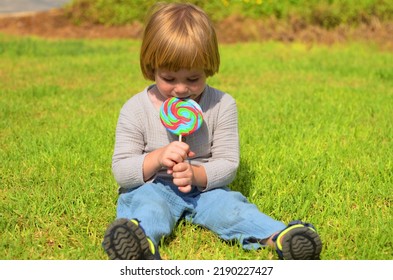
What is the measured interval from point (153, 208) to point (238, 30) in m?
8.37

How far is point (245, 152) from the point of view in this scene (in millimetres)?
4469

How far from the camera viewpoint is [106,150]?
4480 mm

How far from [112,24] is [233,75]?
17.0 feet

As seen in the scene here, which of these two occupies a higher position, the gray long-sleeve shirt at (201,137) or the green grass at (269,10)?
the gray long-sleeve shirt at (201,137)

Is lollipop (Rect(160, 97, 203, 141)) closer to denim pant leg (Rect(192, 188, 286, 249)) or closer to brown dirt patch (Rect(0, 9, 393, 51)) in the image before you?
denim pant leg (Rect(192, 188, 286, 249))

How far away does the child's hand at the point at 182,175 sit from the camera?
2.95 metres

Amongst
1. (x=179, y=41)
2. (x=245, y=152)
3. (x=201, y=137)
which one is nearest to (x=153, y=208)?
(x=201, y=137)

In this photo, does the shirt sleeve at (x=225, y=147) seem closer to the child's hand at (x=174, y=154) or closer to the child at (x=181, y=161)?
the child at (x=181, y=161)

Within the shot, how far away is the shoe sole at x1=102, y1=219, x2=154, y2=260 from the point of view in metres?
2.61

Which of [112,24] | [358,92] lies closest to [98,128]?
[358,92]

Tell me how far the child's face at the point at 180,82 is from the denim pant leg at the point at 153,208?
506 mm

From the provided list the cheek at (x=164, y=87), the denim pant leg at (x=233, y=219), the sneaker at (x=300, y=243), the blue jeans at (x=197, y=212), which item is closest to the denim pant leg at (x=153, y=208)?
the blue jeans at (x=197, y=212)

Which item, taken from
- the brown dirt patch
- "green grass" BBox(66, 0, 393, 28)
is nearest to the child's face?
the brown dirt patch

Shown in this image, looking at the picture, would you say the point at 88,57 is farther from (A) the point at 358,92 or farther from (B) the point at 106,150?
(B) the point at 106,150
